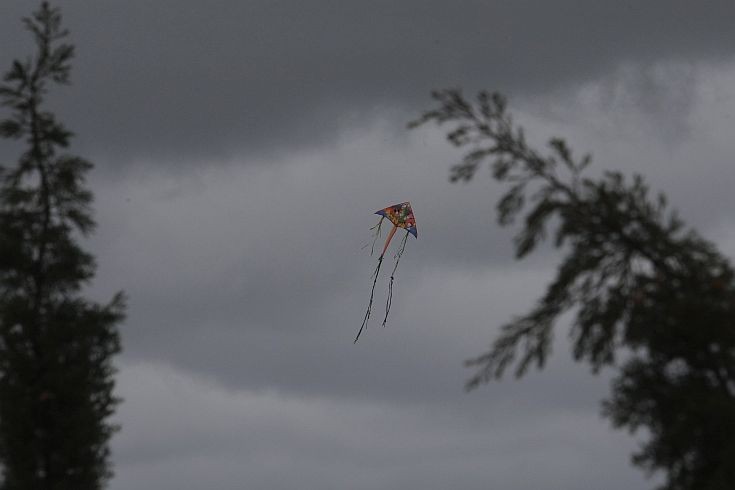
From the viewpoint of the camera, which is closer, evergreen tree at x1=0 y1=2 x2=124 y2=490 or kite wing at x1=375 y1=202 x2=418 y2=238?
evergreen tree at x1=0 y1=2 x2=124 y2=490

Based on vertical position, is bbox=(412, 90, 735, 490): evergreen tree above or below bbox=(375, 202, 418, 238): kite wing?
below

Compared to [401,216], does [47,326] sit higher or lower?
lower

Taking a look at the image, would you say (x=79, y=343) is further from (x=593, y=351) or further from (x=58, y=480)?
(x=593, y=351)

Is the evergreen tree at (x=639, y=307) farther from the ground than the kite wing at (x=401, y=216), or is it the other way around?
the kite wing at (x=401, y=216)

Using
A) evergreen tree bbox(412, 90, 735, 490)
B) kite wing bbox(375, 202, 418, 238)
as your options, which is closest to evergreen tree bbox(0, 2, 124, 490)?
evergreen tree bbox(412, 90, 735, 490)

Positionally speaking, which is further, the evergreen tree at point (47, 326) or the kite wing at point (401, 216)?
the kite wing at point (401, 216)

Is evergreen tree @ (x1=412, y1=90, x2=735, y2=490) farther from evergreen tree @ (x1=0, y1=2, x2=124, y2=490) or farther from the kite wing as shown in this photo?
the kite wing

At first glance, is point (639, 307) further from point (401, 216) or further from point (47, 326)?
point (401, 216)

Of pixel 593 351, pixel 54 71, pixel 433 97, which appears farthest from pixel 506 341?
pixel 54 71

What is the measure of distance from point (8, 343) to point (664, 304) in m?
12.8

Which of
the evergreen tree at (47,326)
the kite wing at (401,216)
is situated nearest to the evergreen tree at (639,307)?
the evergreen tree at (47,326)

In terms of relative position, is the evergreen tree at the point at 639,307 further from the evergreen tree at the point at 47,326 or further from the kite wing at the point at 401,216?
the kite wing at the point at 401,216

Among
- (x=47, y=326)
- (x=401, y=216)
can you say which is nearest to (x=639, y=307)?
(x=47, y=326)

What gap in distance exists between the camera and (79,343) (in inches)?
974
